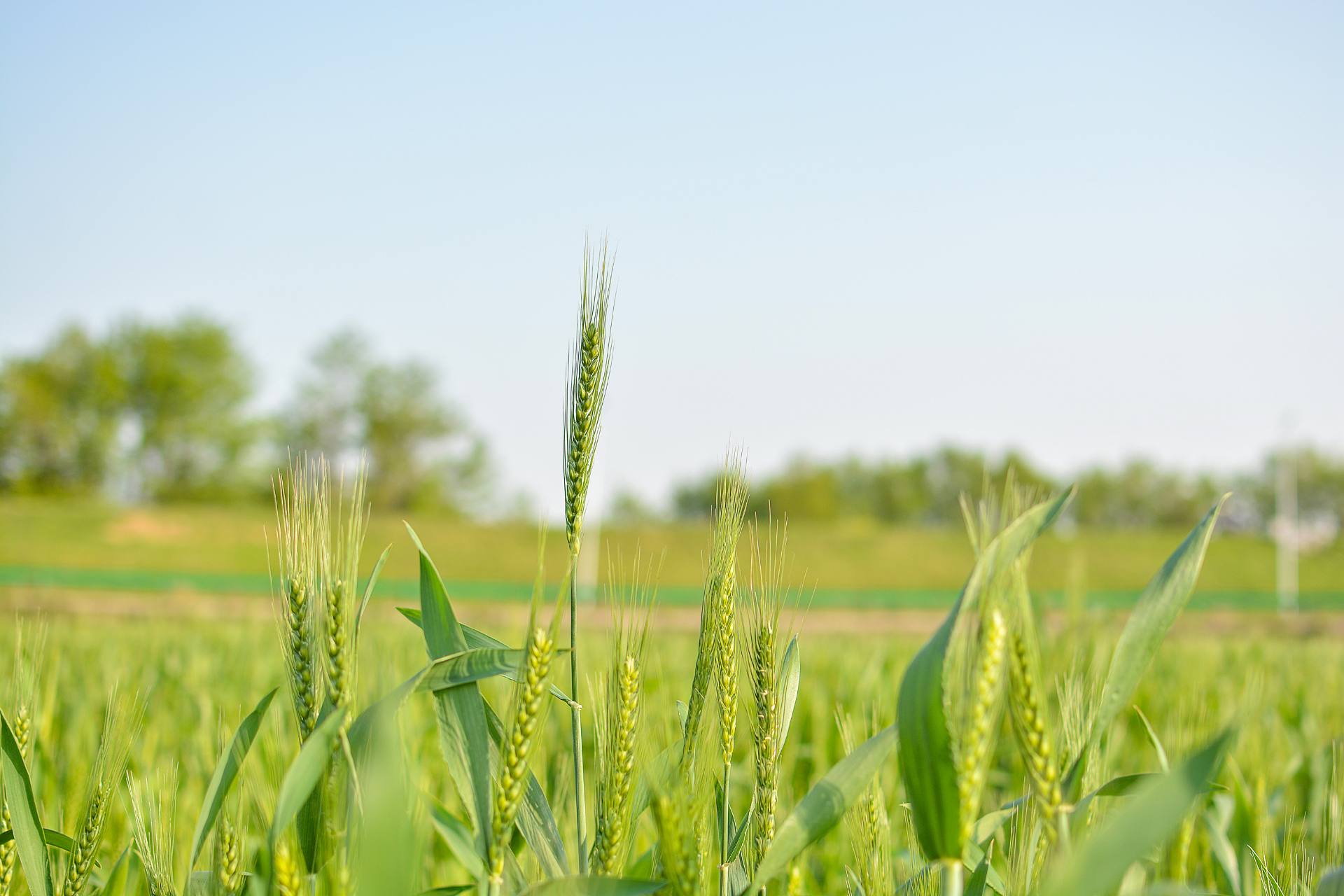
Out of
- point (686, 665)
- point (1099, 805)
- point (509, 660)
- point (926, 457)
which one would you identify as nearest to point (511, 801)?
point (509, 660)

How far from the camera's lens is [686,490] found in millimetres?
82250

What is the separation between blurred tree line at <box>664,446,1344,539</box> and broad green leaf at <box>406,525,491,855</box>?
64170mm

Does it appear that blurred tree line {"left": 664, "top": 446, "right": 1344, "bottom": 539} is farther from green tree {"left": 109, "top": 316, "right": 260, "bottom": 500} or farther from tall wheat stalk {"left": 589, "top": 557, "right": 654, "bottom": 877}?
tall wheat stalk {"left": 589, "top": 557, "right": 654, "bottom": 877}

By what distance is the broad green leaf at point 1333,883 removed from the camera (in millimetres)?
880

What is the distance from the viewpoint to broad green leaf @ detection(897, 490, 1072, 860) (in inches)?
28.1

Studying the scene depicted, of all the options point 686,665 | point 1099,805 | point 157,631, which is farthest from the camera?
point 157,631

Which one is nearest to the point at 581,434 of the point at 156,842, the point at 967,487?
the point at 156,842

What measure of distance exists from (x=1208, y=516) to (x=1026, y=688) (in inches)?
9.2

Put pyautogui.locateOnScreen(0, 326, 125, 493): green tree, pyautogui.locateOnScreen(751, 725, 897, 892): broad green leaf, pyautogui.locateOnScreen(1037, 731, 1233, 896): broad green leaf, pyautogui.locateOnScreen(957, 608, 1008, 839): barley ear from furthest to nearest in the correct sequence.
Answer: pyautogui.locateOnScreen(0, 326, 125, 493): green tree < pyautogui.locateOnScreen(751, 725, 897, 892): broad green leaf < pyautogui.locateOnScreen(957, 608, 1008, 839): barley ear < pyautogui.locateOnScreen(1037, 731, 1233, 896): broad green leaf

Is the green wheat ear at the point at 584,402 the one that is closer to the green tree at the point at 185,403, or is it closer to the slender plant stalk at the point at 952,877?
the slender plant stalk at the point at 952,877

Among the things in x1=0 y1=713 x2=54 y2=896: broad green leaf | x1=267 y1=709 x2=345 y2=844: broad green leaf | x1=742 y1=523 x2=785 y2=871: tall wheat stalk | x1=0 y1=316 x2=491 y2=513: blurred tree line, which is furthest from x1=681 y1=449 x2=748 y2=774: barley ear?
x1=0 y1=316 x2=491 y2=513: blurred tree line

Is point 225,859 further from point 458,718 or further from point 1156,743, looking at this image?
point 1156,743

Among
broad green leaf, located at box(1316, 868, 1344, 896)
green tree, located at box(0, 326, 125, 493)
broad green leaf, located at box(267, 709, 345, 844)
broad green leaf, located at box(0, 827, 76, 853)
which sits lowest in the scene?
broad green leaf, located at box(0, 827, 76, 853)

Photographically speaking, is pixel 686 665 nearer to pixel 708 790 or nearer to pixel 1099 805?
pixel 1099 805
